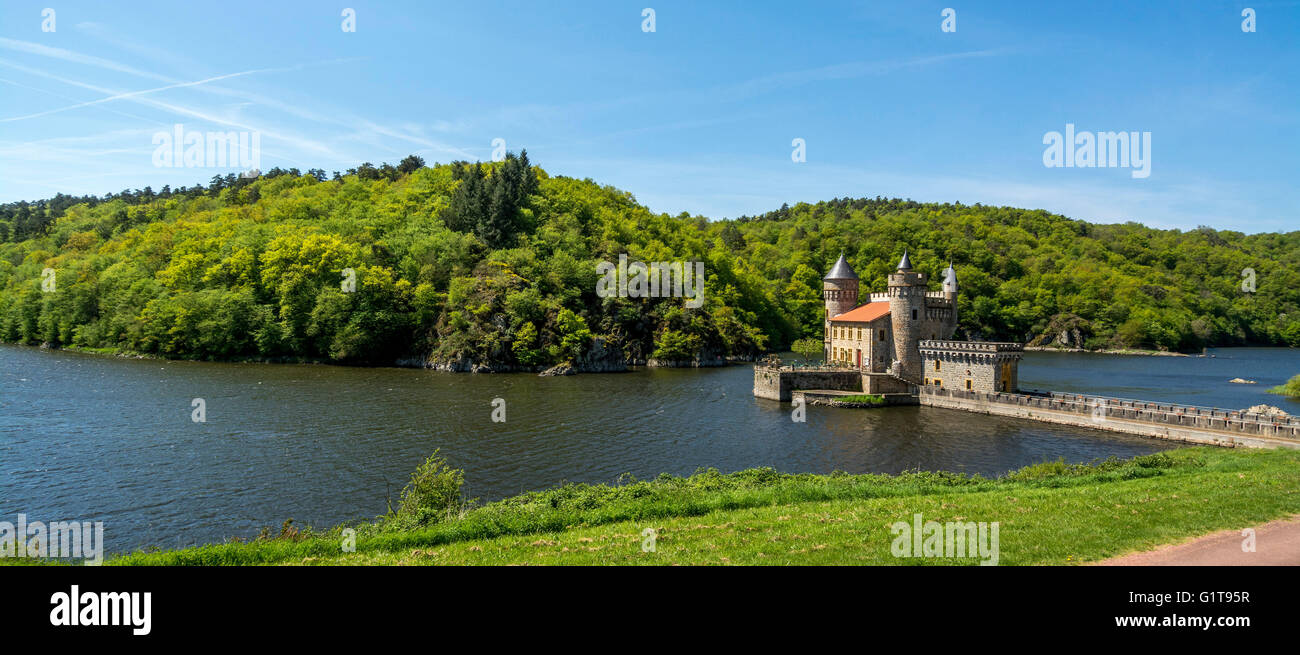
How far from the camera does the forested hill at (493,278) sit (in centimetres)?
8612

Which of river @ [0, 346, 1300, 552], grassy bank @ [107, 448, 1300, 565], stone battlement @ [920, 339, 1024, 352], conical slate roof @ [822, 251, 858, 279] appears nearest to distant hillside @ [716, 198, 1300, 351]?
conical slate roof @ [822, 251, 858, 279]

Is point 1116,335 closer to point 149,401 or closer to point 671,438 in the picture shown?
point 671,438

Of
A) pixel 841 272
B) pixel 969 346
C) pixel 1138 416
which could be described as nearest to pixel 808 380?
pixel 969 346

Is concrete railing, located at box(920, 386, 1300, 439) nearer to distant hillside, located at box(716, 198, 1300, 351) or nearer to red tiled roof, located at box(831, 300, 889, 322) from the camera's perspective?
red tiled roof, located at box(831, 300, 889, 322)

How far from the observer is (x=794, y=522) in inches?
689

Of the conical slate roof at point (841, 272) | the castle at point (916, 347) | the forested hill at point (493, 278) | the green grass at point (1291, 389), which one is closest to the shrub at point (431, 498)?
the castle at point (916, 347)

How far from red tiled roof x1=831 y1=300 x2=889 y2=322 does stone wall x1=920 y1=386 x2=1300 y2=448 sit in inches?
312

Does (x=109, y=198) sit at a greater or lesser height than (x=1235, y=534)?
greater

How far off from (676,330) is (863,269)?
72.8 metres

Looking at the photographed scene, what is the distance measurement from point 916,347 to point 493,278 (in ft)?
182

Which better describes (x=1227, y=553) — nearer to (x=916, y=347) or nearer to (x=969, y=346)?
(x=969, y=346)

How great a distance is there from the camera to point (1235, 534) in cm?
1558
